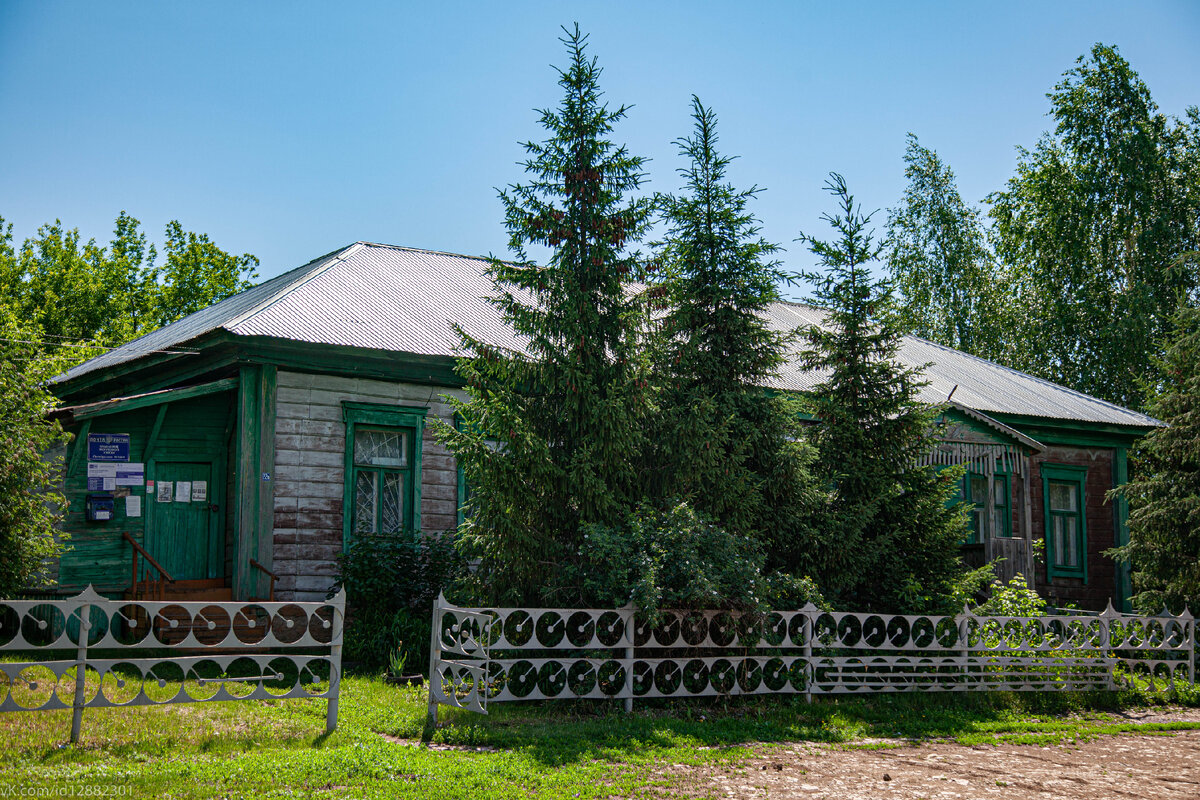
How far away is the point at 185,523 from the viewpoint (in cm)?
1406

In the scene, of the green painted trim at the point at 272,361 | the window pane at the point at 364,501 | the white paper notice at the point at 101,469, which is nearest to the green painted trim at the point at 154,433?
the white paper notice at the point at 101,469

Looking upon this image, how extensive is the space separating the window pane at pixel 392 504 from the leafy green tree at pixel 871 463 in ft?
20.0

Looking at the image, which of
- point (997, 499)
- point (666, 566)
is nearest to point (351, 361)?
point (666, 566)

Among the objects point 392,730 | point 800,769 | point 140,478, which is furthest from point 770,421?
point 140,478

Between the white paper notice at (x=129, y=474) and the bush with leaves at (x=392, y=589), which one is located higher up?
the white paper notice at (x=129, y=474)

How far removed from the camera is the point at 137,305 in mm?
38469

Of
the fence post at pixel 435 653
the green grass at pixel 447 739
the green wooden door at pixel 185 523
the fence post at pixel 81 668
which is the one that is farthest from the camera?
the green wooden door at pixel 185 523

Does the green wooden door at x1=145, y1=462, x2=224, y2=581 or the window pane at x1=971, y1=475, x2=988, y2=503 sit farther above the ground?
the window pane at x1=971, y1=475, x2=988, y2=503

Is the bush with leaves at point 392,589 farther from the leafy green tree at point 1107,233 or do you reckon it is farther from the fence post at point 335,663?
the leafy green tree at point 1107,233

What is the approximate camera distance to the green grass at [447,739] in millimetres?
6180

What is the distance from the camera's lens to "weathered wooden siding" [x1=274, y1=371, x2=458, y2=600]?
13.3 m

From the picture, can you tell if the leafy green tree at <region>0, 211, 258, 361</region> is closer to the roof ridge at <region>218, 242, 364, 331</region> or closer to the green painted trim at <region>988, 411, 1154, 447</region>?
the roof ridge at <region>218, 242, 364, 331</region>

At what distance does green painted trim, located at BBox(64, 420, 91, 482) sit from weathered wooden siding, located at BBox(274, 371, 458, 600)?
98.7 inches

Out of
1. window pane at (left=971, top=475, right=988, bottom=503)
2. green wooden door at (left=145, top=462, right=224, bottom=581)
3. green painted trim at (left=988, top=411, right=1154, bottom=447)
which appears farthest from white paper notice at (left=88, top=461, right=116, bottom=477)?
green painted trim at (left=988, top=411, right=1154, bottom=447)
